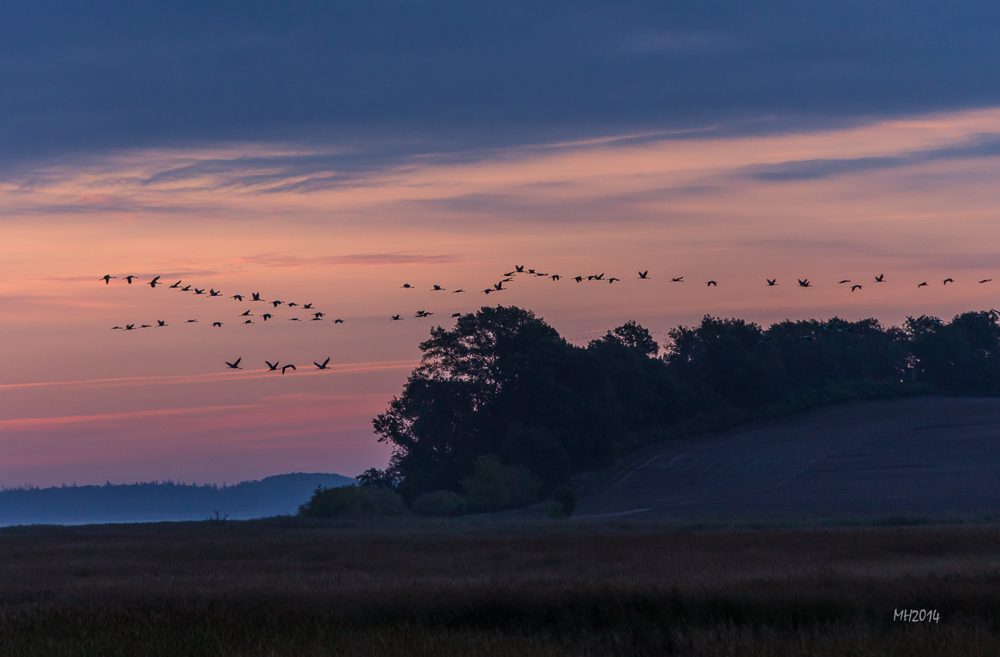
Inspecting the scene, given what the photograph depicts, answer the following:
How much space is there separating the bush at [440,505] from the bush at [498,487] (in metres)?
1.20

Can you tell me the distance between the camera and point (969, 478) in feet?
275

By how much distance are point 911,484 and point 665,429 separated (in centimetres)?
4015

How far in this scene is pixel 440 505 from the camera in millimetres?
94000

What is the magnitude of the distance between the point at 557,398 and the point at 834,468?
3012 centimetres

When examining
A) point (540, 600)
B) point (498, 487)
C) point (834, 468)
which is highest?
point (540, 600)

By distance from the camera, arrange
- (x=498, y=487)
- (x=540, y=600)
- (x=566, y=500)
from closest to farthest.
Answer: (x=540, y=600) < (x=566, y=500) < (x=498, y=487)

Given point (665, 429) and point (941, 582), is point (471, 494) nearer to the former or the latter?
point (665, 429)

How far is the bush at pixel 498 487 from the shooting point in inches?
3674

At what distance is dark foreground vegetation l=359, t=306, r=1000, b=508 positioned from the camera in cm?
10194

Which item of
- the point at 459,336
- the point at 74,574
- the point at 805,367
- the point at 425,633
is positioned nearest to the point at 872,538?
the point at 425,633

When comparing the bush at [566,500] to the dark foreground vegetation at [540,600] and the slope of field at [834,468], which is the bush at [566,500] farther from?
the dark foreground vegetation at [540,600]

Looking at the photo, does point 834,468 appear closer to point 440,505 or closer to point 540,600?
point 440,505

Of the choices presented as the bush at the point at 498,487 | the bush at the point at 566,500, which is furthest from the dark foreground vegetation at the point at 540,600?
the bush at the point at 498,487

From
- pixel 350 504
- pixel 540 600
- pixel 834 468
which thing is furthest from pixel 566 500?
pixel 540 600
